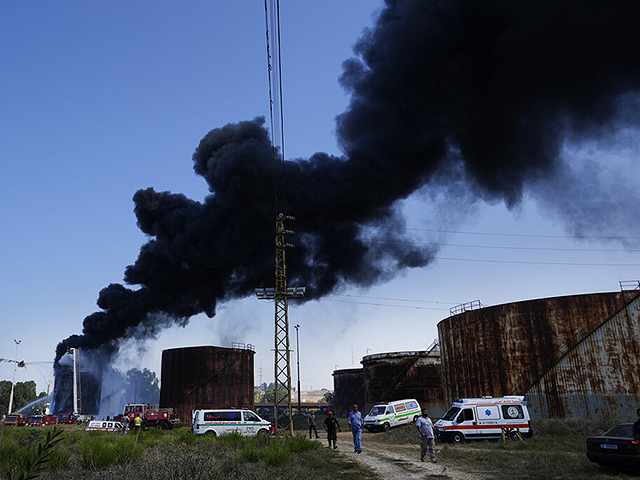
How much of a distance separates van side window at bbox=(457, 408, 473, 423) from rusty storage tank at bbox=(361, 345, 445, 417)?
2071 centimetres

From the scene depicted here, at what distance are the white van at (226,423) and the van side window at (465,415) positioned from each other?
10434 mm

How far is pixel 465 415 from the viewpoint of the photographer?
21.8 meters

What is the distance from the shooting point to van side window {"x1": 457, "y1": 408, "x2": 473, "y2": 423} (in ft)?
71.3

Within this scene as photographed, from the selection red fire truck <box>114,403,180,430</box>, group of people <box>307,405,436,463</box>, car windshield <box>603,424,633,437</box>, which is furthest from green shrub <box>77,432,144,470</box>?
red fire truck <box>114,403,180,430</box>

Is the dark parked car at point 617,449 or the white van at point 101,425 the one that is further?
the white van at point 101,425

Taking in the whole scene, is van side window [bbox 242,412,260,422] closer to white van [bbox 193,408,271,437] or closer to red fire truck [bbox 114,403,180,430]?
white van [bbox 193,408,271,437]

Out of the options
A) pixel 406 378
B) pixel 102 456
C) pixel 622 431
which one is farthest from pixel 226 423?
pixel 406 378

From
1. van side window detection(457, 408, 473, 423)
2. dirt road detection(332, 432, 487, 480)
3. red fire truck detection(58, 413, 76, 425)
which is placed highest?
van side window detection(457, 408, 473, 423)

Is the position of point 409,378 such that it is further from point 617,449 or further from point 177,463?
point 177,463

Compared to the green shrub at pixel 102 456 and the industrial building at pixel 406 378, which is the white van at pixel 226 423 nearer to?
the green shrub at pixel 102 456

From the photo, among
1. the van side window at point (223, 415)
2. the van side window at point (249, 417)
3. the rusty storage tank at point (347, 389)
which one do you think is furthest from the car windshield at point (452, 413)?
the rusty storage tank at point (347, 389)

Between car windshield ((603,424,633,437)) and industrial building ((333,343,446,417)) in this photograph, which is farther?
industrial building ((333,343,446,417))

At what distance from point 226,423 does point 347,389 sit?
142ft

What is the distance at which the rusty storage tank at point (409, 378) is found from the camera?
42.7m
